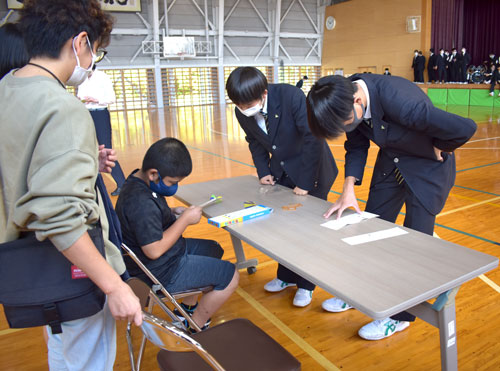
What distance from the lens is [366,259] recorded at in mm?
1438

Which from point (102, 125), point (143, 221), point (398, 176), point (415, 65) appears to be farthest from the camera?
point (415, 65)

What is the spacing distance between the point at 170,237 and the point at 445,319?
1.13 meters

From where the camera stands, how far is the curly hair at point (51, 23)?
39.7 inches

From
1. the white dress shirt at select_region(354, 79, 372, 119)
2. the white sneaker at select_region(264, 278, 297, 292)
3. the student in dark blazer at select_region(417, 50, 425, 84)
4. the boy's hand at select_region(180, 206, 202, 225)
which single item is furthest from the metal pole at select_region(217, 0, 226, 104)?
the boy's hand at select_region(180, 206, 202, 225)

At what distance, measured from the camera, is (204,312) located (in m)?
2.01

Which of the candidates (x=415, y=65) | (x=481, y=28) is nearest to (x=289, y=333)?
(x=415, y=65)

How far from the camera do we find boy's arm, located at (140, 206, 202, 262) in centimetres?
178

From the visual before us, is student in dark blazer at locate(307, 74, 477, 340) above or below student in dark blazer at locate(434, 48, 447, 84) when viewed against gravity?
below

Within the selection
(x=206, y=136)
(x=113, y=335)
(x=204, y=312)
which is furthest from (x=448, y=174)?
(x=206, y=136)

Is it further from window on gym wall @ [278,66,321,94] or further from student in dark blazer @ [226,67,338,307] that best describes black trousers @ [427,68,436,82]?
student in dark blazer @ [226,67,338,307]

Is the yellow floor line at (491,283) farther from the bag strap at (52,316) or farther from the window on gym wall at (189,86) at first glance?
the window on gym wall at (189,86)

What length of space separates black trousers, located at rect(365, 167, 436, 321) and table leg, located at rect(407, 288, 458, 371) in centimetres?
61

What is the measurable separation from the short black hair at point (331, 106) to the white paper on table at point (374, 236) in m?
0.42

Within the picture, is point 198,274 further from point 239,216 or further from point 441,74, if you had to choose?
point 441,74
